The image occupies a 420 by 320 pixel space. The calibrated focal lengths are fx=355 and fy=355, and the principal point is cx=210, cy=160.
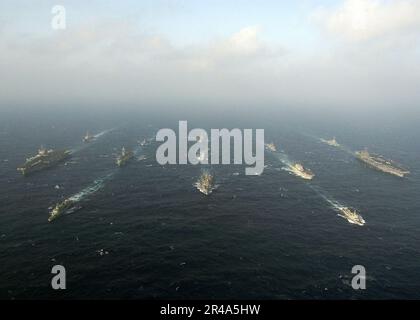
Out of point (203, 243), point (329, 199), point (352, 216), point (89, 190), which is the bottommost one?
point (203, 243)

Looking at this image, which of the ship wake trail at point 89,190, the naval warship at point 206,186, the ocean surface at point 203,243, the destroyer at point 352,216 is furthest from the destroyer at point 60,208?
the destroyer at point 352,216

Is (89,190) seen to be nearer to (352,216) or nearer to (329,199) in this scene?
(329,199)

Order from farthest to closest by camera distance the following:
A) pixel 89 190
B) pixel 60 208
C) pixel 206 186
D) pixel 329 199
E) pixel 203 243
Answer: pixel 206 186
pixel 89 190
pixel 329 199
pixel 60 208
pixel 203 243

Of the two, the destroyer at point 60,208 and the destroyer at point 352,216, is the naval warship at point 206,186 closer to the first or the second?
the destroyer at point 60,208

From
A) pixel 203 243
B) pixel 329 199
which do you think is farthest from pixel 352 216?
pixel 203 243

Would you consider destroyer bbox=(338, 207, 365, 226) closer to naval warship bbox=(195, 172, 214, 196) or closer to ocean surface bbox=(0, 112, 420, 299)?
ocean surface bbox=(0, 112, 420, 299)
